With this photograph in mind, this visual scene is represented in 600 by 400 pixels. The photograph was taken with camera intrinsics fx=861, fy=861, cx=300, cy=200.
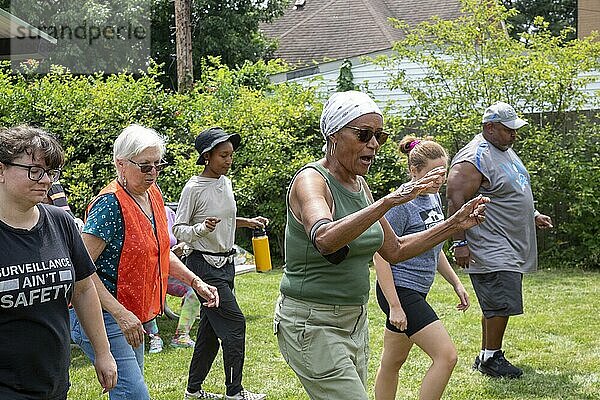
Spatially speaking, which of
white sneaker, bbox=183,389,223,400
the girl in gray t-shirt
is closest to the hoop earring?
the girl in gray t-shirt

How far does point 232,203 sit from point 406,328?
2.03 m

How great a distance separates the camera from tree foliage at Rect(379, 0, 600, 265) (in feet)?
44.5

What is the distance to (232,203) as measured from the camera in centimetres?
668

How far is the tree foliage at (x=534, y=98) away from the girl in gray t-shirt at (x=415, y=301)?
831 centimetres

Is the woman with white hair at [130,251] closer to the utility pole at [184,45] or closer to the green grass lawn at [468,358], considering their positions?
the green grass lawn at [468,358]

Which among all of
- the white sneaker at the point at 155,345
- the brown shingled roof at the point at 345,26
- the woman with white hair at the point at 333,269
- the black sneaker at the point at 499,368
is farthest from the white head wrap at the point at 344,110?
the brown shingled roof at the point at 345,26

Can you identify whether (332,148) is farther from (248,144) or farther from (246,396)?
(248,144)

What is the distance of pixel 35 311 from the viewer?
336cm

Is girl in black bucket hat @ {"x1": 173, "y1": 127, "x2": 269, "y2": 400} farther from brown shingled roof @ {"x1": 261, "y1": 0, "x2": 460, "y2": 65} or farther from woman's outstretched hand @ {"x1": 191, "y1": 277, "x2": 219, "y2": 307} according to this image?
brown shingled roof @ {"x1": 261, "y1": 0, "x2": 460, "y2": 65}

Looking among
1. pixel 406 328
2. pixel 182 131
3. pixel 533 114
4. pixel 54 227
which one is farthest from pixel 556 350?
pixel 182 131

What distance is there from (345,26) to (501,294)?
844 inches

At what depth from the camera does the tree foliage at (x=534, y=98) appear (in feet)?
44.5

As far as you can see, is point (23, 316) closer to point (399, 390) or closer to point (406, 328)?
point (406, 328)

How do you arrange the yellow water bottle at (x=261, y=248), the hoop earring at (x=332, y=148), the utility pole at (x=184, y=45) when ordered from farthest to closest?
the utility pole at (x=184, y=45), the yellow water bottle at (x=261, y=248), the hoop earring at (x=332, y=148)
